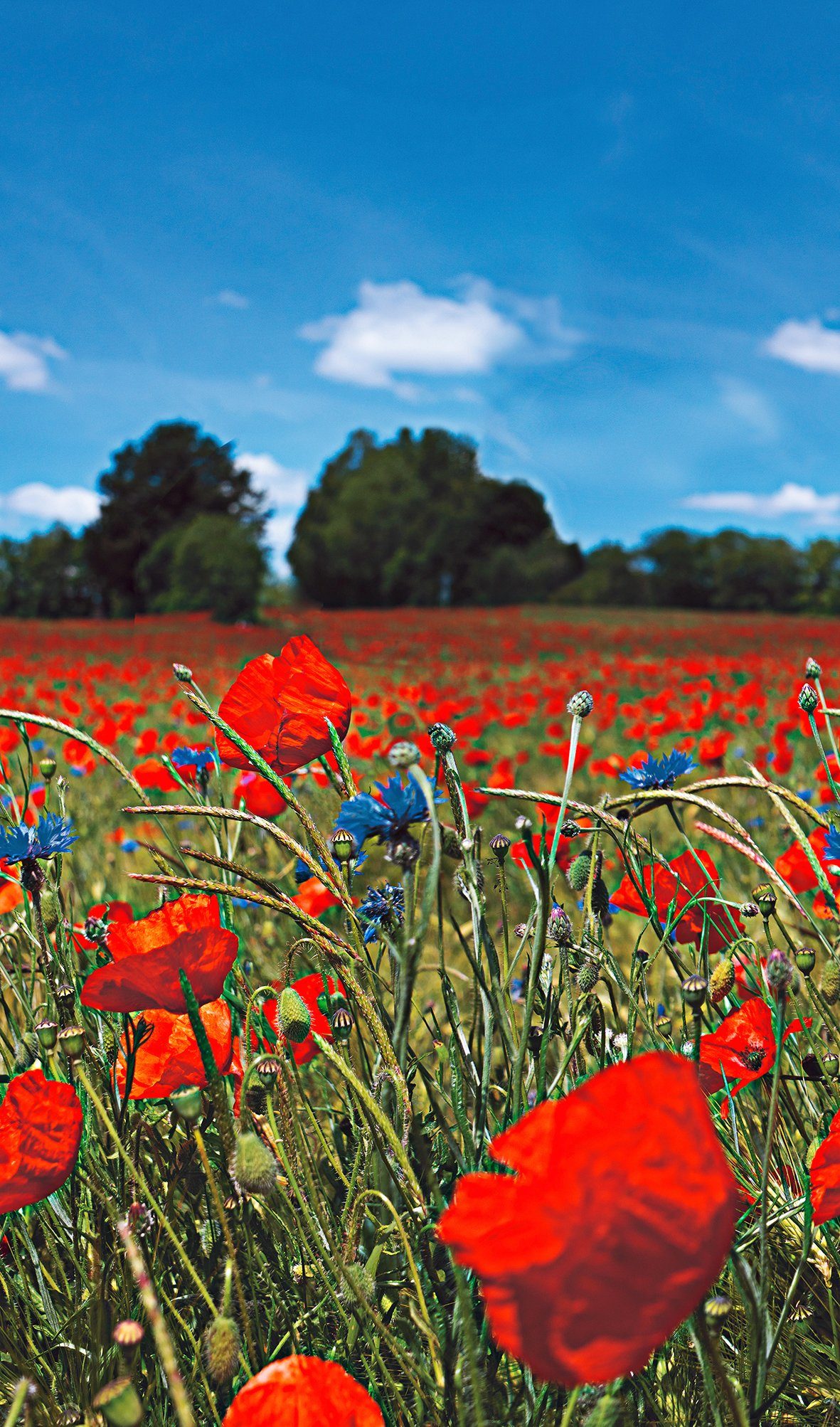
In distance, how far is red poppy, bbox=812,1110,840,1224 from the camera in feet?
2.09

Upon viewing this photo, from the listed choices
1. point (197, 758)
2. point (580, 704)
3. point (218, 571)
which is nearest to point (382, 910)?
point (580, 704)

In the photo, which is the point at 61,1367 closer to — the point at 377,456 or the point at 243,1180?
the point at 243,1180

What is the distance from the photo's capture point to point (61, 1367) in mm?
781

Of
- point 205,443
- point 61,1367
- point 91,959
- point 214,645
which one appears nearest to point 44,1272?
point 61,1367

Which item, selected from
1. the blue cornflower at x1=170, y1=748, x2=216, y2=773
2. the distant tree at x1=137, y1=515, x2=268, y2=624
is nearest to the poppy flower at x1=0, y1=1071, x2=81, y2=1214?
the blue cornflower at x1=170, y1=748, x2=216, y2=773

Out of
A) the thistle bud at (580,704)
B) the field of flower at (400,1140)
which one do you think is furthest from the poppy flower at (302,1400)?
the thistle bud at (580,704)

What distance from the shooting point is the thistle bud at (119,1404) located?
1.24ft

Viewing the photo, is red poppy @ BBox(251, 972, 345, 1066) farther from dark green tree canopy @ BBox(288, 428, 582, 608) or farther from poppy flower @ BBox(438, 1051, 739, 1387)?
dark green tree canopy @ BBox(288, 428, 582, 608)

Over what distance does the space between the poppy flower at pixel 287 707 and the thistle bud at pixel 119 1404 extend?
429mm

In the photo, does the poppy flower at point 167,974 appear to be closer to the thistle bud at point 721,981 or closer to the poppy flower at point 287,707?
the poppy flower at point 287,707

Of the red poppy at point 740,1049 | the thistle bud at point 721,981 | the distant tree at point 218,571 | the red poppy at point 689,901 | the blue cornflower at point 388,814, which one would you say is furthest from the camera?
the distant tree at point 218,571

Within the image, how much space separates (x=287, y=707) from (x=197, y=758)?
1.87 feet

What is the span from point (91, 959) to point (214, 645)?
10790 millimetres

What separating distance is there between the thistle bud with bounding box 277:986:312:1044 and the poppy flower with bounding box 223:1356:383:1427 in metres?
0.20
